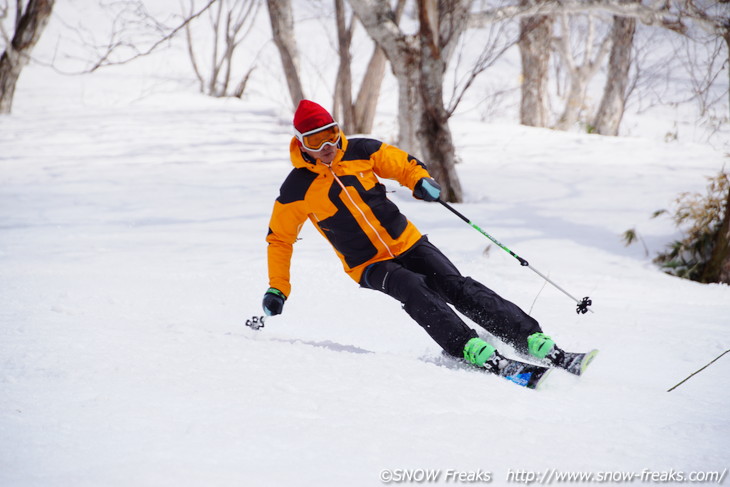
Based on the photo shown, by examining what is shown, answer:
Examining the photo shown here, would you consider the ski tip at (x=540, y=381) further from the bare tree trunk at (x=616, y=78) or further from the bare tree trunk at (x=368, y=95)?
the bare tree trunk at (x=616, y=78)

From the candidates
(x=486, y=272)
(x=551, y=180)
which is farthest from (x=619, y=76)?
(x=486, y=272)

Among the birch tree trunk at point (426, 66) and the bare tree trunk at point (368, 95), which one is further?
the bare tree trunk at point (368, 95)

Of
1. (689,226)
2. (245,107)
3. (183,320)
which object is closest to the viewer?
(183,320)

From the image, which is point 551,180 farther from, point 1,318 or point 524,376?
point 1,318

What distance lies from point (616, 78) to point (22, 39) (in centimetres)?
1209

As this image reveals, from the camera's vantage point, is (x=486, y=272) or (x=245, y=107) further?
(x=245, y=107)

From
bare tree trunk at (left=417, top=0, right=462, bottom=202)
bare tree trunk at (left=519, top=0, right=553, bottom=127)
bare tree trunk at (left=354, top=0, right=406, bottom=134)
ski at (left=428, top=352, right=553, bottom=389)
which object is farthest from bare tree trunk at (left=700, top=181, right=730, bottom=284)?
bare tree trunk at (left=519, top=0, right=553, bottom=127)

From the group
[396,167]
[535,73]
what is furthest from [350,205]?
[535,73]

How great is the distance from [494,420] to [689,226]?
472cm

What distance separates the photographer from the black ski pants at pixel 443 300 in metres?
2.85

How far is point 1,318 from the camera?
3.16 meters

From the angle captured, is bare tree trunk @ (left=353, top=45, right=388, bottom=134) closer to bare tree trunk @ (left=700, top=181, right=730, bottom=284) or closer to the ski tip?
bare tree trunk @ (left=700, top=181, right=730, bottom=284)

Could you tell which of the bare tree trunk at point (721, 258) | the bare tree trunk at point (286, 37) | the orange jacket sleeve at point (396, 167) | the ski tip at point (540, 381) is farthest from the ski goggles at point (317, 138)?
the bare tree trunk at point (286, 37)

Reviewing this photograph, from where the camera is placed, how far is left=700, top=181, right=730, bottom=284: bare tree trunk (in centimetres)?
501
